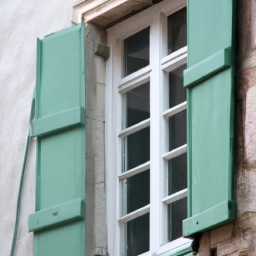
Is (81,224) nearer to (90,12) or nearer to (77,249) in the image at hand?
(77,249)

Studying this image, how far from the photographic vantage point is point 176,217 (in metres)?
4.73

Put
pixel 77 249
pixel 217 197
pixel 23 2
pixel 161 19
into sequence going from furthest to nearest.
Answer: pixel 23 2, pixel 161 19, pixel 77 249, pixel 217 197

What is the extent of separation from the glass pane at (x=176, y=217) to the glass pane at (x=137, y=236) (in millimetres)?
177

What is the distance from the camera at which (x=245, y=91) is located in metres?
3.99

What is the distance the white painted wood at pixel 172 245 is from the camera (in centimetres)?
450

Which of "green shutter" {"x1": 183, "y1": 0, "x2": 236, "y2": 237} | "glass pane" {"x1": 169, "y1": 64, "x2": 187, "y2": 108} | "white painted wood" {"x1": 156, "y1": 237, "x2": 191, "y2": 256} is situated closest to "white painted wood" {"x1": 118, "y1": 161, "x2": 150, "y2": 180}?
"glass pane" {"x1": 169, "y1": 64, "x2": 187, "y2": 108}

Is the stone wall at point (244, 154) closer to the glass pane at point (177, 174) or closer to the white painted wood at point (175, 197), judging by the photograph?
the white painted wood at point (175, 197)

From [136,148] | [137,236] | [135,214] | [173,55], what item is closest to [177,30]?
[173,55]

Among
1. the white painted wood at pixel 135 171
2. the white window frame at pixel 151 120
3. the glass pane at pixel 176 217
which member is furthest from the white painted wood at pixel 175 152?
the glass pane at pixel 176 217

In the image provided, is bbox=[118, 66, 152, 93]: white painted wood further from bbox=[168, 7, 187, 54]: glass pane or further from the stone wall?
the stone wall

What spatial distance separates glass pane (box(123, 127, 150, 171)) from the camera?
5.07 meters

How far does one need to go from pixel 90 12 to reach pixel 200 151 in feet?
5.27

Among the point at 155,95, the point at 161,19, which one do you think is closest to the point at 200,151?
the point at 155,95

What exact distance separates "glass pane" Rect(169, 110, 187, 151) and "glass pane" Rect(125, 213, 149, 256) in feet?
1.41
